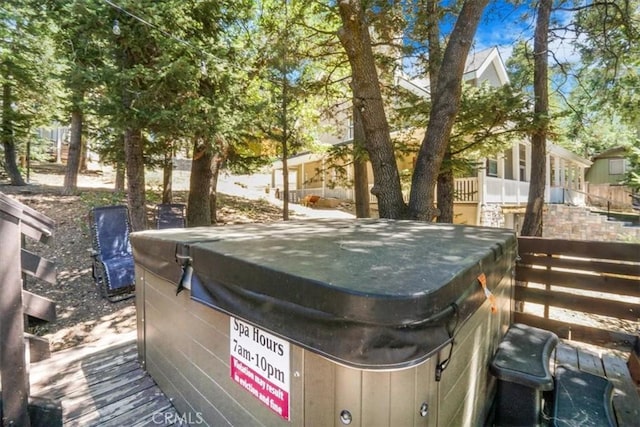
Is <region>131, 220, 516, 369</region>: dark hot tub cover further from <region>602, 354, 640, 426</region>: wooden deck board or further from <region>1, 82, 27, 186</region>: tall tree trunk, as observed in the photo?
<region>1, 82, 27, 186</region>: tall tree trunk

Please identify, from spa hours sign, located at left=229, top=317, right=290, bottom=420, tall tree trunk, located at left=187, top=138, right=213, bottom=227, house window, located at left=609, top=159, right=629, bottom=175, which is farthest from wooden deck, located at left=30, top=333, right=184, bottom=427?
house window, located at left=609, top=159, right=629, bottom=175

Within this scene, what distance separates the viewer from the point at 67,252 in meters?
6.70

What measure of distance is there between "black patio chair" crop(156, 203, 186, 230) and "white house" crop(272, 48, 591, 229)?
3213 mm

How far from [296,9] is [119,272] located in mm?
7377

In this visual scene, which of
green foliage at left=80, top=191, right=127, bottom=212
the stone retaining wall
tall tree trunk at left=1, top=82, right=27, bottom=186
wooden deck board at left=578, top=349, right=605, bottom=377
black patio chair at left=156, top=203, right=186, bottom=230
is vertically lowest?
wooden deck board at left=578, top=349, right=605, bottom=377

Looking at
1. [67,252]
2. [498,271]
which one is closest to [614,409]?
[498,271]

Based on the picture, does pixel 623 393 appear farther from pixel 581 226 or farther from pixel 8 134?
pixel 8 134

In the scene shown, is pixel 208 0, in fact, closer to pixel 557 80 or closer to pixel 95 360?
pixel 95 360

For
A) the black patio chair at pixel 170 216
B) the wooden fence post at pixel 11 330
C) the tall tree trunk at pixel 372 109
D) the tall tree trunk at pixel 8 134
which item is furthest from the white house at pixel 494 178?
the tall tree trunk at pixel 8 134

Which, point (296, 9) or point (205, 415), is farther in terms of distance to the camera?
point (296, 9)

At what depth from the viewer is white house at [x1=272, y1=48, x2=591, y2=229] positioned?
430 inches

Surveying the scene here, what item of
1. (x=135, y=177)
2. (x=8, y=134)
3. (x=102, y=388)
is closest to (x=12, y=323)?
(x=102, y=388)

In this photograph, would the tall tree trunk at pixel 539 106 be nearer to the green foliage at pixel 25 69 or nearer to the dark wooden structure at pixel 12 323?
the dark wooden structure at pixel 12 323

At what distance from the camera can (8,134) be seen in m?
10.8
